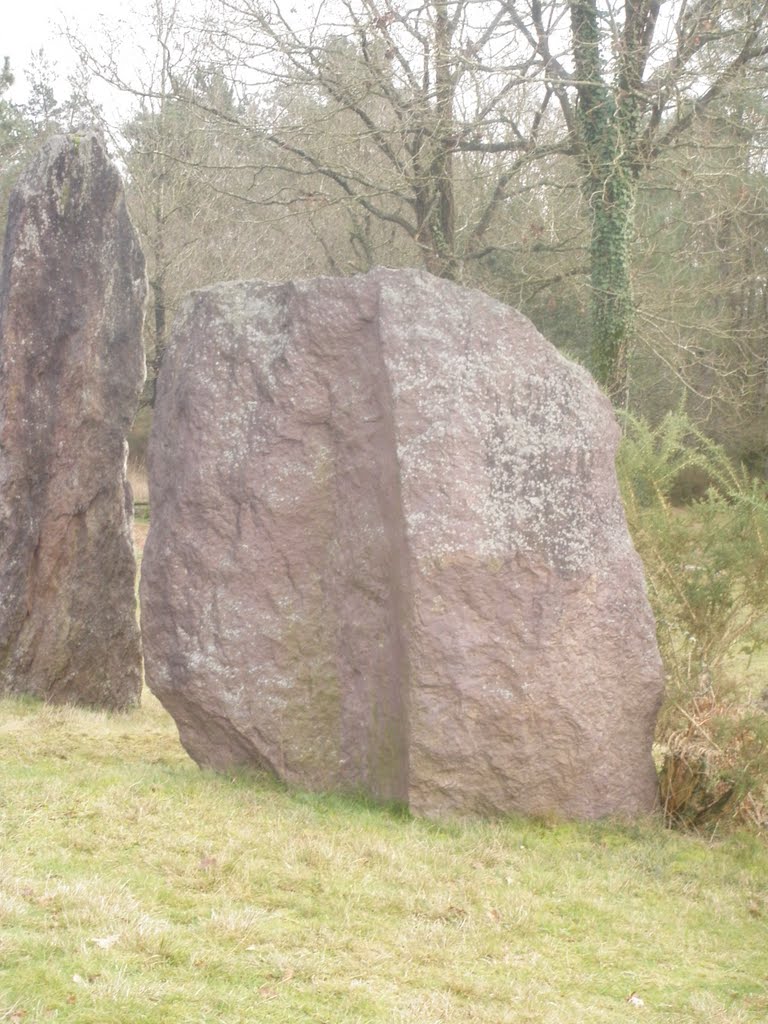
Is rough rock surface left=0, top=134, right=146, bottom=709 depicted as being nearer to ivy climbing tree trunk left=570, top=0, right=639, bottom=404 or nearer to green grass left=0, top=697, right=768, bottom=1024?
green grass left=0, top=697, right=768, bottom=1024

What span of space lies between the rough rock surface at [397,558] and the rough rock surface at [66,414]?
1.93 m

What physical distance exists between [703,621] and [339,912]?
273 cm

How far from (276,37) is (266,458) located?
27.2 ft

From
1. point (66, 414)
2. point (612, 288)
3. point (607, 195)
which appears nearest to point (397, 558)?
point (66, 414)

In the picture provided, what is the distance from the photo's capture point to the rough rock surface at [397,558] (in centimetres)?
521

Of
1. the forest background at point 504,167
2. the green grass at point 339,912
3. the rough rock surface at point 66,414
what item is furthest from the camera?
the forest background at point 504,167

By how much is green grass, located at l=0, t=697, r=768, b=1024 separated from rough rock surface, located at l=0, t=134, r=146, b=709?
1.94 meters

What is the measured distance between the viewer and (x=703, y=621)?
606 centimetres

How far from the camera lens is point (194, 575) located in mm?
5645

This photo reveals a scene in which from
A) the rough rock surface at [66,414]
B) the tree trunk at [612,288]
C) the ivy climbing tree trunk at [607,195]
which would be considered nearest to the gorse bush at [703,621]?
the rough rock surface at [66,414]

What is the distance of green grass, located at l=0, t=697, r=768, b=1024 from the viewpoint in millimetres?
3439

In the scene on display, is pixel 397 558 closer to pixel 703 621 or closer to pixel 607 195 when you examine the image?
pixel 703 621

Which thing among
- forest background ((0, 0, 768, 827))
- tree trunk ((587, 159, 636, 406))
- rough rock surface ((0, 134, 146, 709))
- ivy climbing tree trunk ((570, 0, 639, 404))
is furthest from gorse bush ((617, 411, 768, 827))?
tree trunk ((587, 159, 636, 406))

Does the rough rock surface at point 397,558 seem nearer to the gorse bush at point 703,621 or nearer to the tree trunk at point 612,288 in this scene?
the gorse bush at point 703,621
